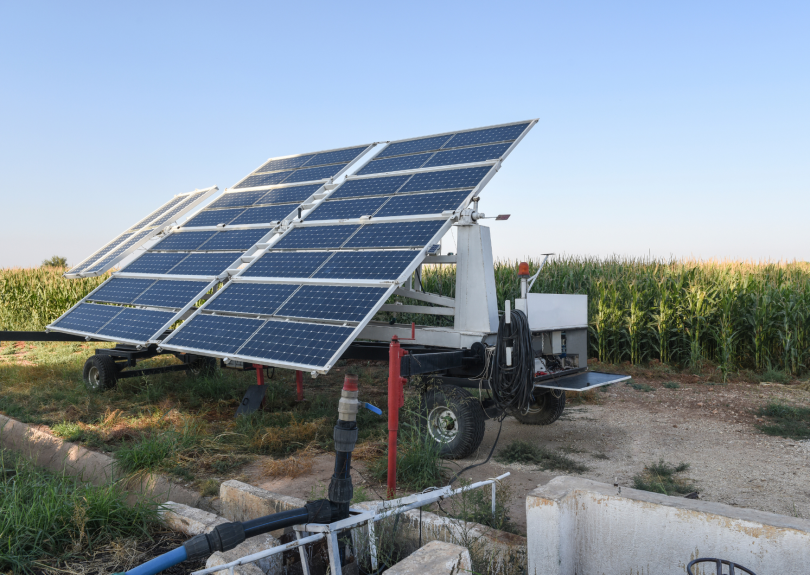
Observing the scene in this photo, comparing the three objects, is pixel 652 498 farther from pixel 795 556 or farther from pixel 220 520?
pixel 220 520

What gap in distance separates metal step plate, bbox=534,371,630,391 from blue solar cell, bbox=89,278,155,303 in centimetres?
760

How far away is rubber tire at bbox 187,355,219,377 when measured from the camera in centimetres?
1082

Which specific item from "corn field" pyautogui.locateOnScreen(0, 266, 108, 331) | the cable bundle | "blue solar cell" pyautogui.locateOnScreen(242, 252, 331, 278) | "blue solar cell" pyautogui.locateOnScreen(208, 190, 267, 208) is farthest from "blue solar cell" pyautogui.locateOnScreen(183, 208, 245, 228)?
"corn field" pyautogui.locateOnScreen(0, 266, 108, 331)

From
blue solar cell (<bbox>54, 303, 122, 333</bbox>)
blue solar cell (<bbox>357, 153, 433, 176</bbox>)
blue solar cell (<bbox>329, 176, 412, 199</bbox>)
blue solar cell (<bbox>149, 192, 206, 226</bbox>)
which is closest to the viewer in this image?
blue solar cell (<bbox>329, 176, 412, 199</bbox>)

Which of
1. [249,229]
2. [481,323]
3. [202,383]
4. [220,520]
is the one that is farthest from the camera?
[249,229]

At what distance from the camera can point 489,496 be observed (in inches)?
180

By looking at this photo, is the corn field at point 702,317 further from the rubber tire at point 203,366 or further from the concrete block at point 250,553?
the concrete block at point 250,553

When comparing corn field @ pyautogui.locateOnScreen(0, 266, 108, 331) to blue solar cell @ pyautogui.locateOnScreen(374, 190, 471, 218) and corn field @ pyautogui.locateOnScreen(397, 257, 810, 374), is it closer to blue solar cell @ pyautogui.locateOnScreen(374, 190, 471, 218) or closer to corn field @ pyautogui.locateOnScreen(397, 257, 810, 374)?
corn field @ pyautogui.locateOnScreen(397, 257, 810, 374)

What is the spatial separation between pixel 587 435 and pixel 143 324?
274 inches

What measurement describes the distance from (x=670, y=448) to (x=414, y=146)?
21.2 ft

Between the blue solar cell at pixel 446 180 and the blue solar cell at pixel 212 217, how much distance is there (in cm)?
447

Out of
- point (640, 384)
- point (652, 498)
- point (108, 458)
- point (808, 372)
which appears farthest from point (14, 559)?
point (808, 372)

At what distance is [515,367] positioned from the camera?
6180 millimetres

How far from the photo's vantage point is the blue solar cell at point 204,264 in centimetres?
958
